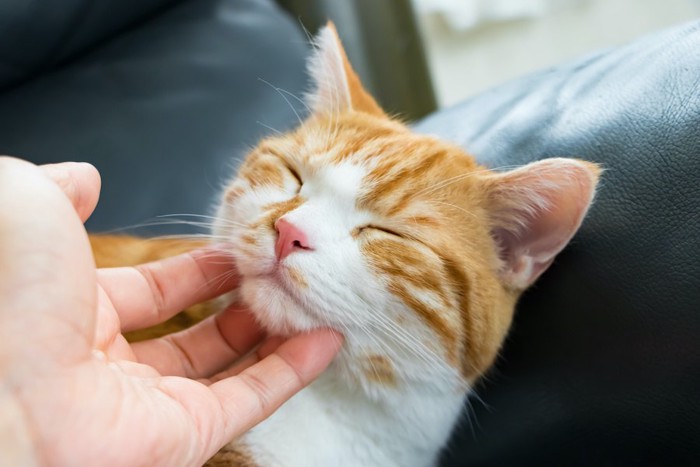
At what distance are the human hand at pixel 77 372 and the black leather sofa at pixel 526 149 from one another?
0.49 metres

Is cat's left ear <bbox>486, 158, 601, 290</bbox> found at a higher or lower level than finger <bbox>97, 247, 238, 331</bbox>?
lower

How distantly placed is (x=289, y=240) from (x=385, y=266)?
0.16 metres

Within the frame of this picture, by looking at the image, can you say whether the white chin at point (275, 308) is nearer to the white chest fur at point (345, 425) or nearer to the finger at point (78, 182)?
the white chest fur at point (345, 425)

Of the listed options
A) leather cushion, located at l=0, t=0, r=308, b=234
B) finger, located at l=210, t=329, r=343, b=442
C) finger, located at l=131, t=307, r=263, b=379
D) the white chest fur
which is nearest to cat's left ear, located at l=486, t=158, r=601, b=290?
the white chest fur

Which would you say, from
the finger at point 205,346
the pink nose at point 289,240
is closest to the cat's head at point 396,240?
the pink nose at point 289,240

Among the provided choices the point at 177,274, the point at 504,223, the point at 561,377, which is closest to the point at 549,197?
the point at 504,223

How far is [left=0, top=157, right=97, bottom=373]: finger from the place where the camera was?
68cm

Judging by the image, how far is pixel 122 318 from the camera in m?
1.04

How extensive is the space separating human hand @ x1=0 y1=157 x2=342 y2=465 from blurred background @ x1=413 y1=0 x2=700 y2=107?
2132 millimetres

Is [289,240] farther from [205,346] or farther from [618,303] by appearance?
[618,303]

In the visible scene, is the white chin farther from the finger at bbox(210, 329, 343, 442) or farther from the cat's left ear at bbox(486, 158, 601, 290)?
the cat's left ear at bbox(486, 158, 601, 290)

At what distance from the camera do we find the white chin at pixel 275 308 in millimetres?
976

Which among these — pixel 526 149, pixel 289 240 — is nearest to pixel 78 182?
pixel 289 240

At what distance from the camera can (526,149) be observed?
132 centimetres
